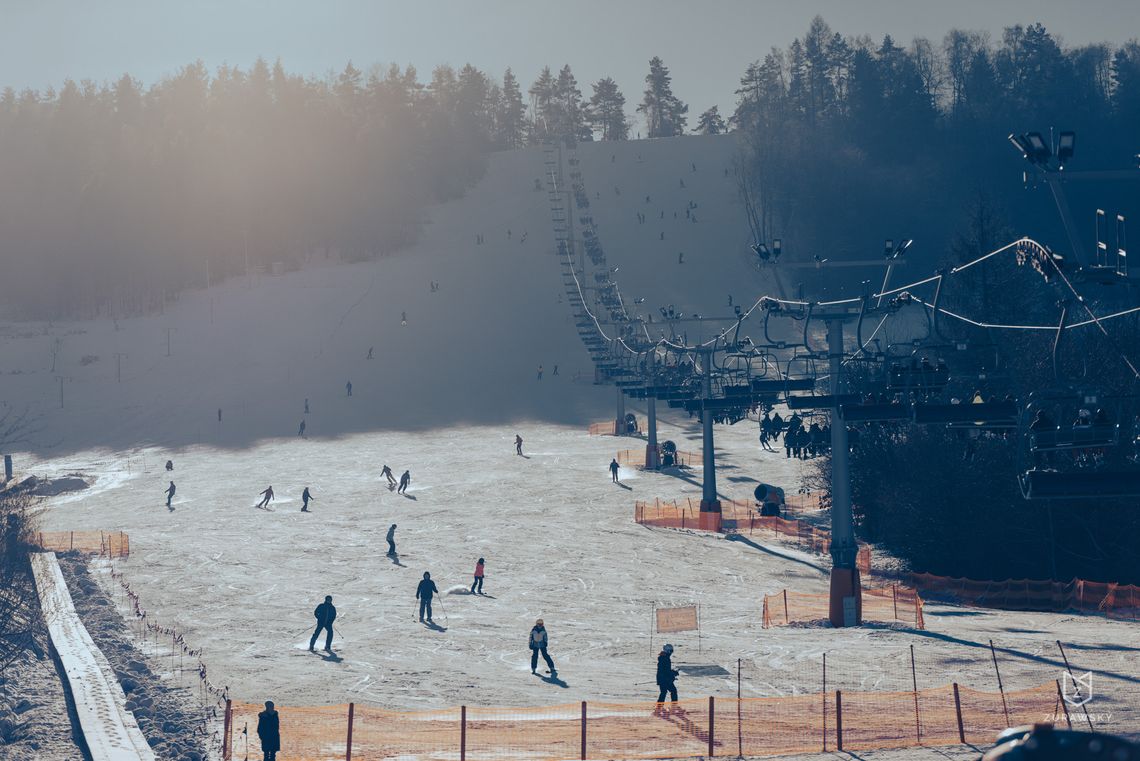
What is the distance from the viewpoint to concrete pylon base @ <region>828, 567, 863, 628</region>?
2917cm

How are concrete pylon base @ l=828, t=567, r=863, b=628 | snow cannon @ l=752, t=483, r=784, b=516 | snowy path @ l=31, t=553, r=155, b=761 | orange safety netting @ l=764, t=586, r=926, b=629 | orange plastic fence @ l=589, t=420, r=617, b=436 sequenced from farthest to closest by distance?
orange plastic fence @ l=589, t=420, r=617, b=436
snow cannon @ l=752, t=483, r=784, b=516
orange safety netting @ l=764, t=586, r=926, b=629
concrete pylon base @ l=828, t=567, r=863, b=628
snowy path @ l=31, t=553, r=155, b=761

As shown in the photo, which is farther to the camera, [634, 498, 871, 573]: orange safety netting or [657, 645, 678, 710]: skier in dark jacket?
[634, 498, 871, 573]: orange safety netting

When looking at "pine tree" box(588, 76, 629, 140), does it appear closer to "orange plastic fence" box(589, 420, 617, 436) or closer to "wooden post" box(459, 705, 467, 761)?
"orange plastic fence" box(589, 420, 617, 436)

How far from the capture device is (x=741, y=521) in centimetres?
4491

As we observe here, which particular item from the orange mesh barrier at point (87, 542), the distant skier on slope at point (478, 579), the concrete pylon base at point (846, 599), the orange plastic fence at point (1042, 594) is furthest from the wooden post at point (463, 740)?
the orange mesh barrier at point (87, 542)

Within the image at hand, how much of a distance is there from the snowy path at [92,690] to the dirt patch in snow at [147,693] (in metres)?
0.23

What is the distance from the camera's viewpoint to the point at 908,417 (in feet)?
74.6

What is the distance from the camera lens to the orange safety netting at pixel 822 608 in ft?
98.5

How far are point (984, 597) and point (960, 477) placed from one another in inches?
323

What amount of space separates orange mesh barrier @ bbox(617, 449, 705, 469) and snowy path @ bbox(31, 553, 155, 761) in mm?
30284

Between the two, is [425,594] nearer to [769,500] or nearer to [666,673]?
[666,673]

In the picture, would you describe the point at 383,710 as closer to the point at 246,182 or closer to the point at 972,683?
the point at 972,683

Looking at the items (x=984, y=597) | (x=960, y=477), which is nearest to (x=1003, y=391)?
(x=960, y=477)

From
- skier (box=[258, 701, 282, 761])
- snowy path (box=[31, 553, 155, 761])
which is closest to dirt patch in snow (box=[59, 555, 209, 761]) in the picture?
snowy path (box=[31, 553, 155, 761])
